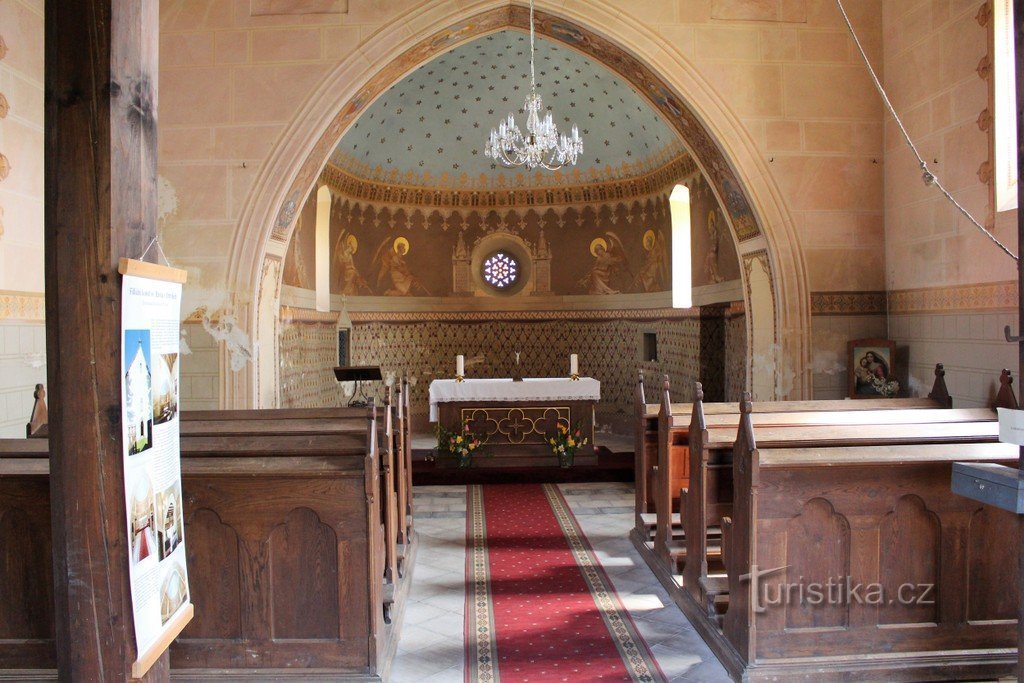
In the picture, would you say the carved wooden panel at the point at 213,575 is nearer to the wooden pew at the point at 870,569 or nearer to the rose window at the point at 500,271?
the wooden pew at the point at 870,569

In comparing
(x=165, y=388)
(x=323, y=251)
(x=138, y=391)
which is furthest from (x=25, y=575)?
(x=323, y=251)

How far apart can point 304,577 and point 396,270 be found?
38.2 feet

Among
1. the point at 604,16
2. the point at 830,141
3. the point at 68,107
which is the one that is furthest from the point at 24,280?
the point at 830,141

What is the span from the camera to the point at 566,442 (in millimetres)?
10555

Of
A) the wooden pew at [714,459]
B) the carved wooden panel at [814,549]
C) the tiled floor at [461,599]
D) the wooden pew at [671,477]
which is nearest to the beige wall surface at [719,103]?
the tiled floor at [461,599]

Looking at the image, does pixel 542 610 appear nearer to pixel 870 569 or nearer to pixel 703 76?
pixel 870 569

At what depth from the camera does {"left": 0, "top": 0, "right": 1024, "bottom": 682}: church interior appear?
2.96 m

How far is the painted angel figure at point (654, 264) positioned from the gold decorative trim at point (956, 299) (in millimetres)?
5142

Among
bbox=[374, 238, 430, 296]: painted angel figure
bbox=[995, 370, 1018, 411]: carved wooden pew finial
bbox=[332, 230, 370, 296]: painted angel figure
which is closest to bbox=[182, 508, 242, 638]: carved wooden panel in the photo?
bbox=[995, 370, 1018, 411]: carved wooden pew finial

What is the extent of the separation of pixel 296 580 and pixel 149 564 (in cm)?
131

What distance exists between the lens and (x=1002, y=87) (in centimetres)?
730

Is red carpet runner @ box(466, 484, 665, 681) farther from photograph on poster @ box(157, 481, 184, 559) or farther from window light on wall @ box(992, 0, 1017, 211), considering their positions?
window light on wall @ box(992, 0, 1017, 211)

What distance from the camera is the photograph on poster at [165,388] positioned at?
290 centimetres

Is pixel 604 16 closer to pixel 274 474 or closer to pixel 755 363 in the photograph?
pixel 755 363
